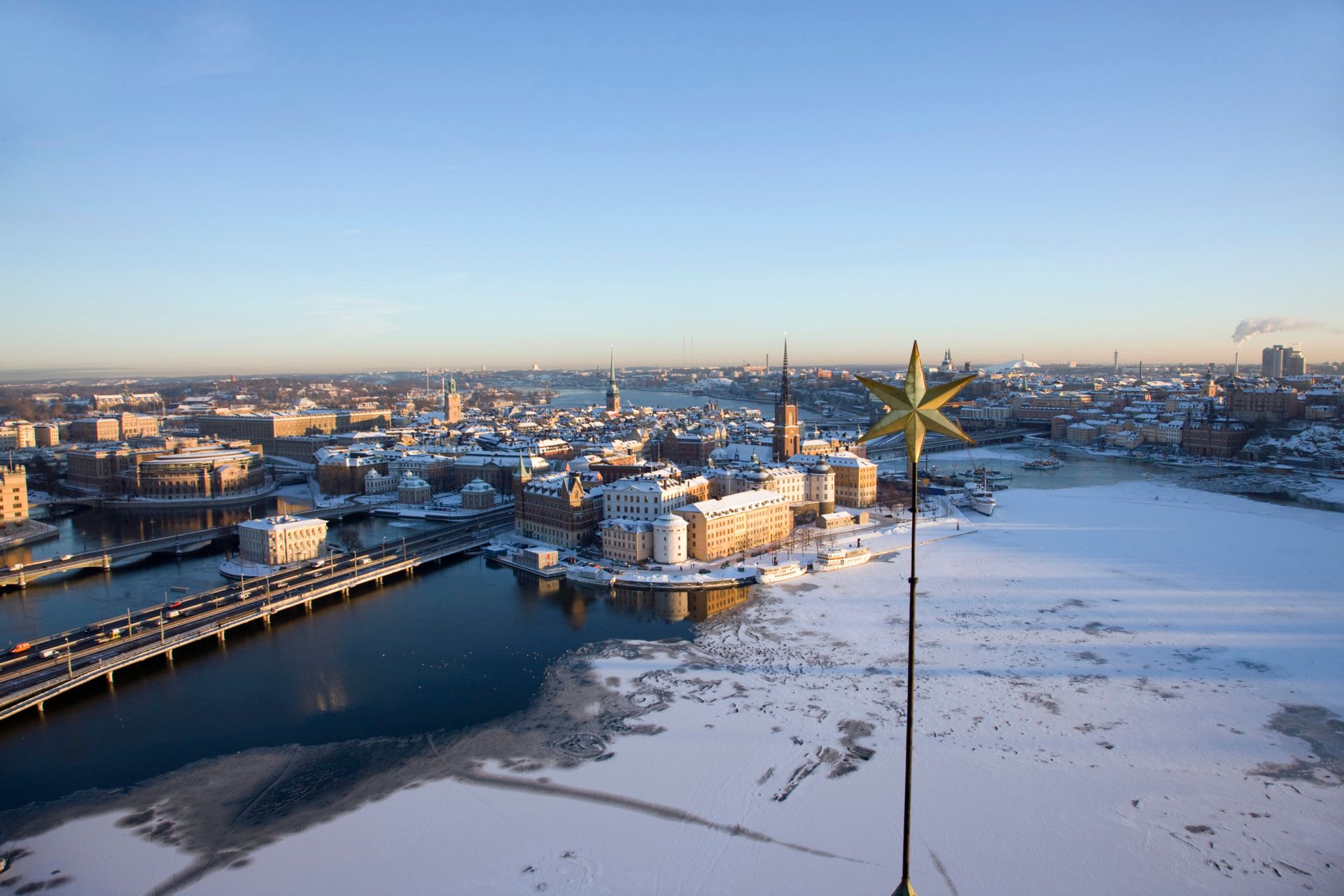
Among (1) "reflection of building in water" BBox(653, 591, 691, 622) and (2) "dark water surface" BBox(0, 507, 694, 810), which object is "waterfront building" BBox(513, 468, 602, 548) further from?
(1) "reflection of building in water" BBox(653, 591, 691, 622)

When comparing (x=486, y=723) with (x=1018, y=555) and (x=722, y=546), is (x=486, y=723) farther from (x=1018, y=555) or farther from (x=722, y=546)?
(x=1018, y=555)

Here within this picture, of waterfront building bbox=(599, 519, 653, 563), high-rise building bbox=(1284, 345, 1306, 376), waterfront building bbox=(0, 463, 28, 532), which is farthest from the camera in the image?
high-rise building bbox=(1284, 345, 1306, 376)

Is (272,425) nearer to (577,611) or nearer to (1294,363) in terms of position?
(577,611)

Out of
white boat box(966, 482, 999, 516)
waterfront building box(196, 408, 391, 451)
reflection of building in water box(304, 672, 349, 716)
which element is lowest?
reflection of building in water box(304, 672, 349, 716)

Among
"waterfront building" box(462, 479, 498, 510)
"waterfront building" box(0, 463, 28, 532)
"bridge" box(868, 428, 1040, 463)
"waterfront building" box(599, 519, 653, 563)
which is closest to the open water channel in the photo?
"waterfront building" box(599, 519, 653, 563)

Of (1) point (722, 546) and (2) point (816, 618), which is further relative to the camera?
(1) point (722, 546)

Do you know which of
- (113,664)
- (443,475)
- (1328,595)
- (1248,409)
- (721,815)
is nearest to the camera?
(721,815)

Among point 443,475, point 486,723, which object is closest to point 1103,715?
point 486,723
